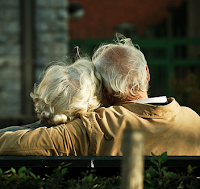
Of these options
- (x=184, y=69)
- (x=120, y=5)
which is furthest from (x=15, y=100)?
(x=120, y=5)

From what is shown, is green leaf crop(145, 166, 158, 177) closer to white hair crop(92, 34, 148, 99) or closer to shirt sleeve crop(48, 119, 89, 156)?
shirt sleeve crop(48, 119, 89, 156)

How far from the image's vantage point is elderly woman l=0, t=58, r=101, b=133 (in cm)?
222

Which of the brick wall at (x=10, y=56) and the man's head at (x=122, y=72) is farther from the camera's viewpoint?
the brick wall at (x=10, y=56)

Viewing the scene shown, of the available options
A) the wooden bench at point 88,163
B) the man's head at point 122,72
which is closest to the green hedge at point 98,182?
the wooden bench at point 88,163

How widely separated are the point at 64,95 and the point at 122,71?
0.39 metres

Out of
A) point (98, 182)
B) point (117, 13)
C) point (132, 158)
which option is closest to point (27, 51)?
point (98, 182)

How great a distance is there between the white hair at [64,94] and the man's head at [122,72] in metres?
0.12

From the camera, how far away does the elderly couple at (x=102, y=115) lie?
6.66 ft

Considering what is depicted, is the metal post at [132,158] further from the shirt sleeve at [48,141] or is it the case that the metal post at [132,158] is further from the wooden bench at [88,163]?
the shirt sleeve at [48,141]

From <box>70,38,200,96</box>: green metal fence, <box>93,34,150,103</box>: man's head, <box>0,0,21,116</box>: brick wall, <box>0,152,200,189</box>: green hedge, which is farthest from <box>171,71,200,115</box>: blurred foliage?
<box>0,152,200,189</box>: green hedge

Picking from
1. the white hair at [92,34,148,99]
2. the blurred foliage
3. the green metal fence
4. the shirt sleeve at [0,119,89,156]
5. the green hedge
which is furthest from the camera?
the green metal fence

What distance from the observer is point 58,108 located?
2.24 metres

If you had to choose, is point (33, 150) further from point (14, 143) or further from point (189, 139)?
point (189, 139)

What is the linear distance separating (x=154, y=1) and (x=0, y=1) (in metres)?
6.88
